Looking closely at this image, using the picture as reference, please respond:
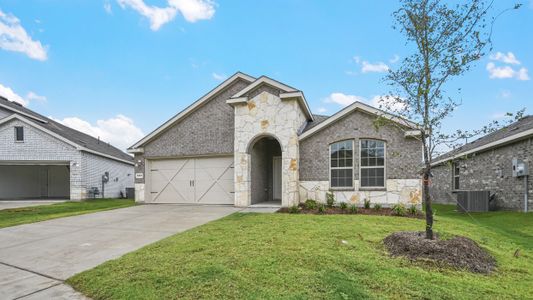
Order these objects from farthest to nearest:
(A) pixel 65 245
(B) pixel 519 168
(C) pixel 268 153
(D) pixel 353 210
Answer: (C) pixel 268 153
(B) pixel 519 168
(D) pixel 353 210
(A) pixel 65 245

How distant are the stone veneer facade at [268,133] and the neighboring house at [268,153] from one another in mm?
42

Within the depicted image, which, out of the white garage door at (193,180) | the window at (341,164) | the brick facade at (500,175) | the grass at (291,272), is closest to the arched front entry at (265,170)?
the white garage door at (193,180)

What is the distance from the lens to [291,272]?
13.8 ft

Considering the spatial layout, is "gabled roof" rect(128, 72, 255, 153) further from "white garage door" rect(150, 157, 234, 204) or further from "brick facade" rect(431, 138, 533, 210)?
"brick facade" rect(431, 138, 533, 210)

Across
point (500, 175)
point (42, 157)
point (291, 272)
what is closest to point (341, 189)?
point (500, 175)

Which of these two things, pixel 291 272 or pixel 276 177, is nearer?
pixel 291 272

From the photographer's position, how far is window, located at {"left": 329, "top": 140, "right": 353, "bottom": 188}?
38.7 feet

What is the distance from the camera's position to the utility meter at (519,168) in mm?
11156

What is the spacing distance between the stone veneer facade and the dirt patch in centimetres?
649

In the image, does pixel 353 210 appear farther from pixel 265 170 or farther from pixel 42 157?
pixel 42 157

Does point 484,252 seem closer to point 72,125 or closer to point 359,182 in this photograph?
point 359,182

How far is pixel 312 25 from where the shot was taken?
41.3 feet

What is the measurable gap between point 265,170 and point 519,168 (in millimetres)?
10791

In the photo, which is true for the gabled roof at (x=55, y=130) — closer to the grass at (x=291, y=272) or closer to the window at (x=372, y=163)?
the grass at (x=291, y=272)
